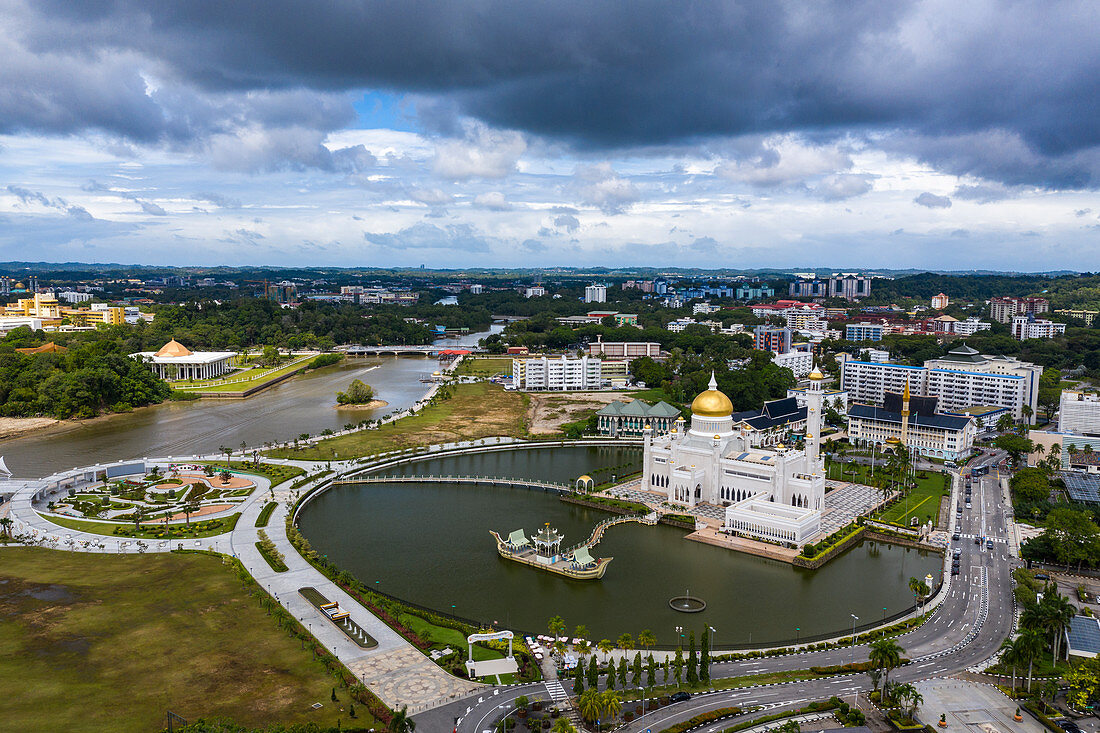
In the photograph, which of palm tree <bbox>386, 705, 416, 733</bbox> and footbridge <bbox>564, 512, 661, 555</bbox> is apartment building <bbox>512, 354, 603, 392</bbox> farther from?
palm tree <bbox>386, 705, 416, 733</bbox>


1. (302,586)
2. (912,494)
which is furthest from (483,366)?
(302,586)

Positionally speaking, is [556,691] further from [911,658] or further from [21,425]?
[21,425]

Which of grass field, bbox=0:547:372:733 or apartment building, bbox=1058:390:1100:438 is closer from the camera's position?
grass field, bbox=0:547:372:733

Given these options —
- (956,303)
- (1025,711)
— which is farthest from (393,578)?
(956,303)

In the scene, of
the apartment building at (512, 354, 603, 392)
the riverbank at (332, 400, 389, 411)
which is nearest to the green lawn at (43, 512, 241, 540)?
the riverbank at (332, 400, 389, 411)

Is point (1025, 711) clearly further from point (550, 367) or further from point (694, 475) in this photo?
point (550, 367)
